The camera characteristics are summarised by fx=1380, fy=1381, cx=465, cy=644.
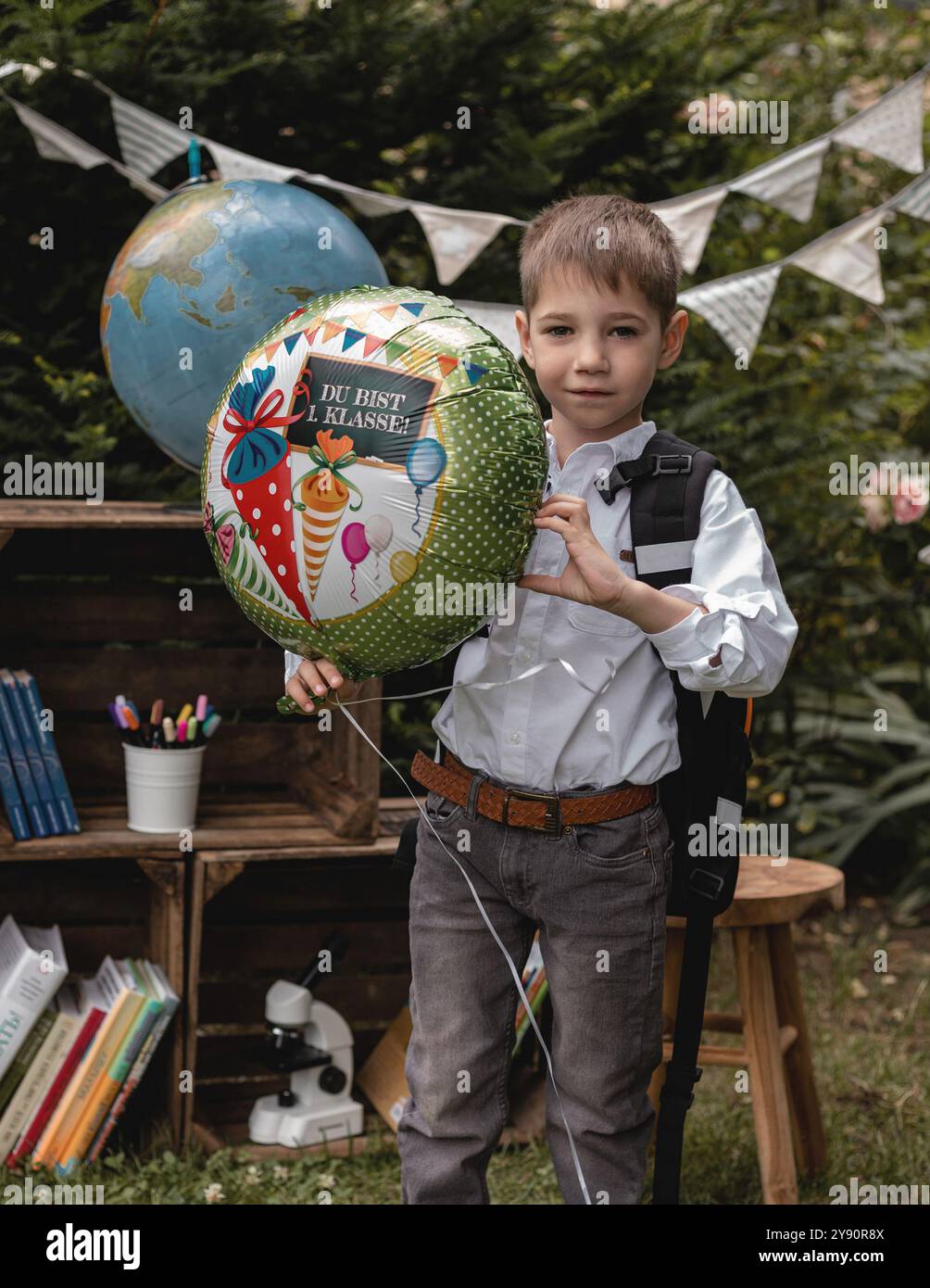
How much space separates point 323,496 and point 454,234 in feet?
5.85

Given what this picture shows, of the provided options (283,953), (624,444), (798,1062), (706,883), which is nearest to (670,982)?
(798,1062)

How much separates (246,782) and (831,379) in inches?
105

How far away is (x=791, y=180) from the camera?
3324mm

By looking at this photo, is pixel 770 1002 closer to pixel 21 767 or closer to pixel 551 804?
pixel 551 804

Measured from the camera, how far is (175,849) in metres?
2.74

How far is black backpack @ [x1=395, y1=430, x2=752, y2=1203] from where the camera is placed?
1839 millimetres

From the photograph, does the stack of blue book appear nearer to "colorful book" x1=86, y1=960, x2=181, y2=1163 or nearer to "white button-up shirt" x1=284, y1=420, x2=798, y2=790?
"colorful book" x1=86, y1=960, x2=181, y2=1163

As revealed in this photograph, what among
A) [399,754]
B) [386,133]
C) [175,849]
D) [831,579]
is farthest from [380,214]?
[831,579]

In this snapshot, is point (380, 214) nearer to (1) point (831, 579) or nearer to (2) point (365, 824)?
(2) point (365, 824)

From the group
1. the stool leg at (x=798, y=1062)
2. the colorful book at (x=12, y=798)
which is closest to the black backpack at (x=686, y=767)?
the stool leg at (x=798, y=1062)

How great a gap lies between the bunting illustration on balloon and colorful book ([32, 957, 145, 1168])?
54.0 inches

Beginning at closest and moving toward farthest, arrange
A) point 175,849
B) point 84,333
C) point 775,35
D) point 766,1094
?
point 766,1094 → point 175,849 → point 84,333 → point 775,35

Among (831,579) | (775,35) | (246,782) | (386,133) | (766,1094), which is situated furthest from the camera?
(831,579)

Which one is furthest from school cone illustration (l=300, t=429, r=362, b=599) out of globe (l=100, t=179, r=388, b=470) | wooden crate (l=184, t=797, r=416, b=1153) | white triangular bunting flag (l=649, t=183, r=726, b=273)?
white triangular bunting flag (l=649, t=183, r=726, b=273)
